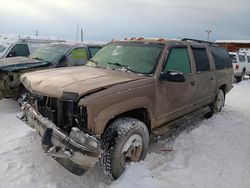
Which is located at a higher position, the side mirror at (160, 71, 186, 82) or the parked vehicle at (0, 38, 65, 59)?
the side mirror at (160, 71, 186, 82)

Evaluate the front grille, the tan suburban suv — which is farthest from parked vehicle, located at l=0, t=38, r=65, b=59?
the front grille

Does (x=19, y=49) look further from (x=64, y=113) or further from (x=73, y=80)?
(x=64, y=113)

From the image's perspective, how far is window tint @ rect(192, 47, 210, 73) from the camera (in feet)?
18.4

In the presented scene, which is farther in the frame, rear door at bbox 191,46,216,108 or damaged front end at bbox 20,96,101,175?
rear door at bbox 191,46,216,108

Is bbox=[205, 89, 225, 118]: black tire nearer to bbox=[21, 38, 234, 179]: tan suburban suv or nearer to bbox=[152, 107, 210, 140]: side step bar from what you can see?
bbox=[152, 107, 210, 140]: side step bar

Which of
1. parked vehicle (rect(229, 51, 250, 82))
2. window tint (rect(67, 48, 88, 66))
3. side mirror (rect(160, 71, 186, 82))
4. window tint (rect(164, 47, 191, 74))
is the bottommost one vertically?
parked vehicle (rect(229, 51, 250, 82))

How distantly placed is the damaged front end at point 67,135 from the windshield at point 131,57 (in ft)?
4.29

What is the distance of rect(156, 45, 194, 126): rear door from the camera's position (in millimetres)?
4445

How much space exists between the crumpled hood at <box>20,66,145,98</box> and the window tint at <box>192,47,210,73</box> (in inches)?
72.3

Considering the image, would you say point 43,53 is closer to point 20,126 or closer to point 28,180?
point 20,126

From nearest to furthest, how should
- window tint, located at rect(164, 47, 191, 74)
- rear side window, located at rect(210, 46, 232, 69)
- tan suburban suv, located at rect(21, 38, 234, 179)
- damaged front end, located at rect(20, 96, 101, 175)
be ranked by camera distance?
damaged front end, located at rect(20, 96, 101, 175)
tan suburban suv, located at rect(21, 38, 234, 179)
window tint, located at rect(164, 47, 191, 74)
rear side window, located at rect(210, 46, 232, 69)

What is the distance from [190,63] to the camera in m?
5.33

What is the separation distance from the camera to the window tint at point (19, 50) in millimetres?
9844

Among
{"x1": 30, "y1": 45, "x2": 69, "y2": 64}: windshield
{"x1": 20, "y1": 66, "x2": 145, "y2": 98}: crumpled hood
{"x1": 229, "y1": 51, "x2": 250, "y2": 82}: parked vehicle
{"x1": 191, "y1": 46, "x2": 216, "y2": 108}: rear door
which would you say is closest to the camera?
{"x1": 20, "y1": 66, "x2": 145, "y2": 98}: crumpled hood
